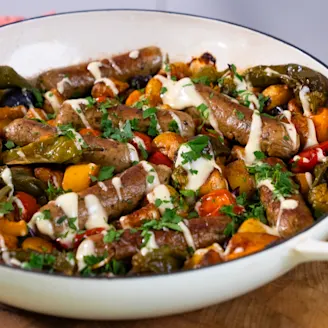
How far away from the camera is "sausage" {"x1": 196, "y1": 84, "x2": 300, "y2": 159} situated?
147 inches

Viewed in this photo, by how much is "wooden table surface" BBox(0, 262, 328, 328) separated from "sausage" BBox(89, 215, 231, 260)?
0.30 m

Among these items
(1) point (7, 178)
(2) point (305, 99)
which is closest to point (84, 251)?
(1) point (7, 178)

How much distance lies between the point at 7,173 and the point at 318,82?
6.56ft

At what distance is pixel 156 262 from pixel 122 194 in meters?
0.62

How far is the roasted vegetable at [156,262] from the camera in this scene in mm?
2785

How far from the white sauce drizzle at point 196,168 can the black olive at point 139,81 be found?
3.61 ft

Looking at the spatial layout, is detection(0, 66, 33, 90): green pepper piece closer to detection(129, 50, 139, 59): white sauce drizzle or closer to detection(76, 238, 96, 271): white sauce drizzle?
detection(129, 50, 139, 59): white sauce drizzle

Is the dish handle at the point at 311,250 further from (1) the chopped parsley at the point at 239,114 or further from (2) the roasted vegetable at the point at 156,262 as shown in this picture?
(1) the chopped parsley at the point at 239,114

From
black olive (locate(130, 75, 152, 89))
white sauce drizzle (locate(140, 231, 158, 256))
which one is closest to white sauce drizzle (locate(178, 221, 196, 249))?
white sauce drizzle (locate(140, 231, 158, 256))

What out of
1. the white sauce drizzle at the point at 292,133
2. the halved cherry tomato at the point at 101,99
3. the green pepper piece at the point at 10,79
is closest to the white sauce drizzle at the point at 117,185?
the halved cherry tomato at the point at 101,99

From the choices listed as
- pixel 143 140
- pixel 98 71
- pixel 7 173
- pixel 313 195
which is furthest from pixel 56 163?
pixel 313 195

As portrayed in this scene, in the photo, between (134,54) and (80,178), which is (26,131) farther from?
(134,54)

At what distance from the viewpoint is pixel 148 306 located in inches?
101

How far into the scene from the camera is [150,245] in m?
2.91
